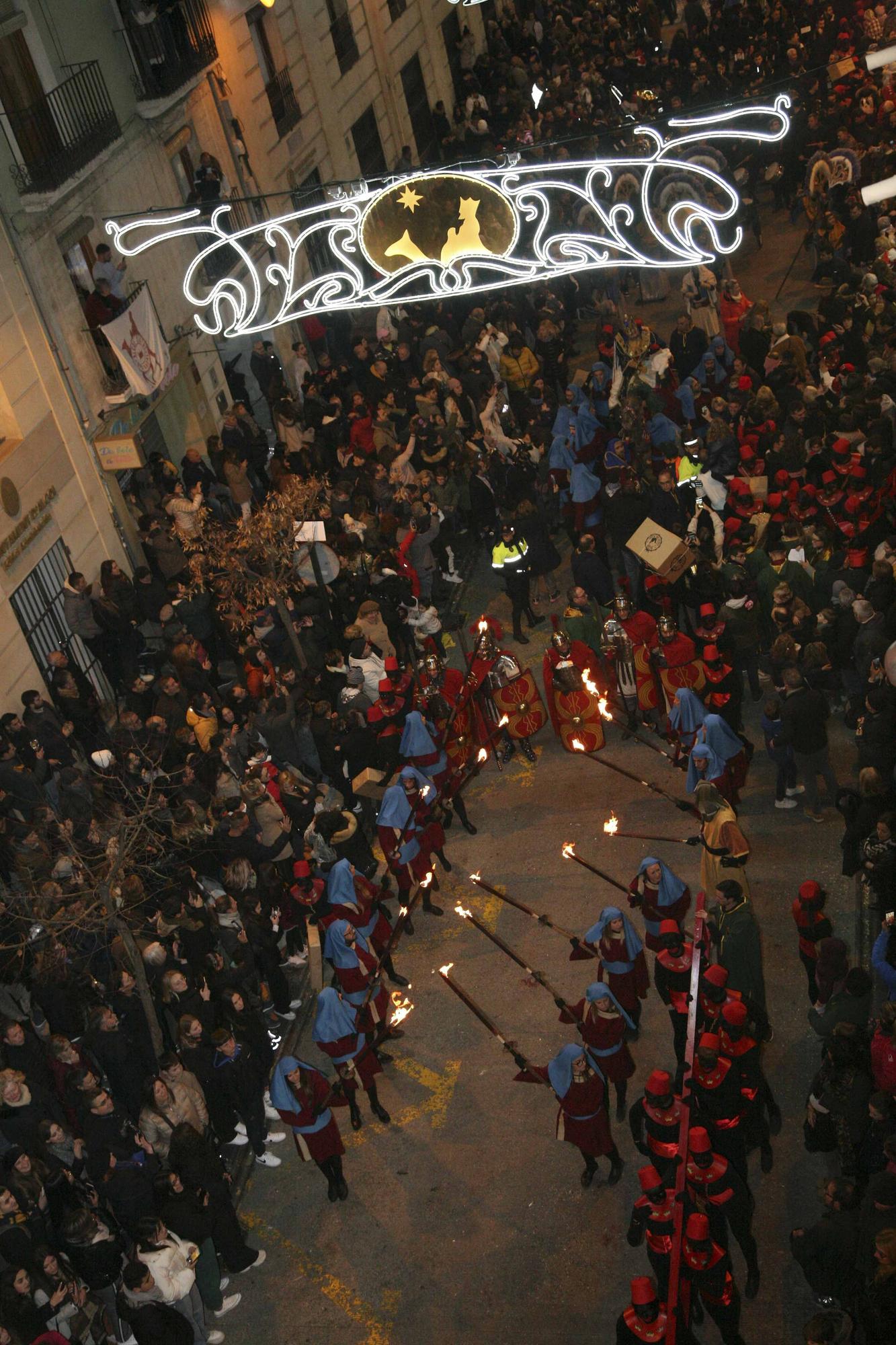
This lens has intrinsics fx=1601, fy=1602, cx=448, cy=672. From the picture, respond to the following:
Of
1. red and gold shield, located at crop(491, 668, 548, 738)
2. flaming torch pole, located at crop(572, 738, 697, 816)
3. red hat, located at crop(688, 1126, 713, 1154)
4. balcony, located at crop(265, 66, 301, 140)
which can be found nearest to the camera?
red hat, located at crop(688, 1126, 713, 1154)

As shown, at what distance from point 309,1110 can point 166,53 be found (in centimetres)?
1661

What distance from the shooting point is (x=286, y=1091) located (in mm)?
11414

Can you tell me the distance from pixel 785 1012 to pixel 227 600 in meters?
7.64

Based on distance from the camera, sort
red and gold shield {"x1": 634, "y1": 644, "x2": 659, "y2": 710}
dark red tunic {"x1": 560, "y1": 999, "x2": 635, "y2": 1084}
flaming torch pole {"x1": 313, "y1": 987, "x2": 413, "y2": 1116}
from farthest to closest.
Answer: red and gold shield {"x1": 634, "y1": 644, "x2": 659, "y2": 710} → flaming torch pole {"x1": 313, "y1": 987, "x2": 413, "y2": 1116} → dark red tunic {"x1": 560, "y1": 999, "x2": 635, "y2": 1084}

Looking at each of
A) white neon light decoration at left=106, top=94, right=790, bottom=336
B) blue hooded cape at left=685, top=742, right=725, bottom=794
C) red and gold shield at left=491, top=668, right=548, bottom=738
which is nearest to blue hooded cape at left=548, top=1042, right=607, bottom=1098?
blue hooded cape at left=685, top=742, right=725, bottom=794

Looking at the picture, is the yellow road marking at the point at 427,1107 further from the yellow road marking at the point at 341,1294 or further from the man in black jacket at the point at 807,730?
the man in black jacket at the point at 807,730

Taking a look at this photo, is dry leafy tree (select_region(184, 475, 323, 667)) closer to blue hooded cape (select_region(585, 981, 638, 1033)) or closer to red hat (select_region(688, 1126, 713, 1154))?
blue hooded cape (select_region(585, 981, 638, 1033))

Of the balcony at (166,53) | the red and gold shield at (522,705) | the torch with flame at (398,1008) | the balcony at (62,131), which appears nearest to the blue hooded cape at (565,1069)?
the torch with flame at (398,1008)

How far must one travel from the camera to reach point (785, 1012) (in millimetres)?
12336

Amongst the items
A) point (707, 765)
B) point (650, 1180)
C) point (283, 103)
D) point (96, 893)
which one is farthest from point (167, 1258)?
point (283, 103)

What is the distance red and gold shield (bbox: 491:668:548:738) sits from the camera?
15977 millimetres

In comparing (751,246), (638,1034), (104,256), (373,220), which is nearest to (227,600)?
(373,220)

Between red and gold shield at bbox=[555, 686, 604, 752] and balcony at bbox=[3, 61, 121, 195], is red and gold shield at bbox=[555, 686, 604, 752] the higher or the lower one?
the lower one

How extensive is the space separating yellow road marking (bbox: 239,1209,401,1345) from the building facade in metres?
7.95
